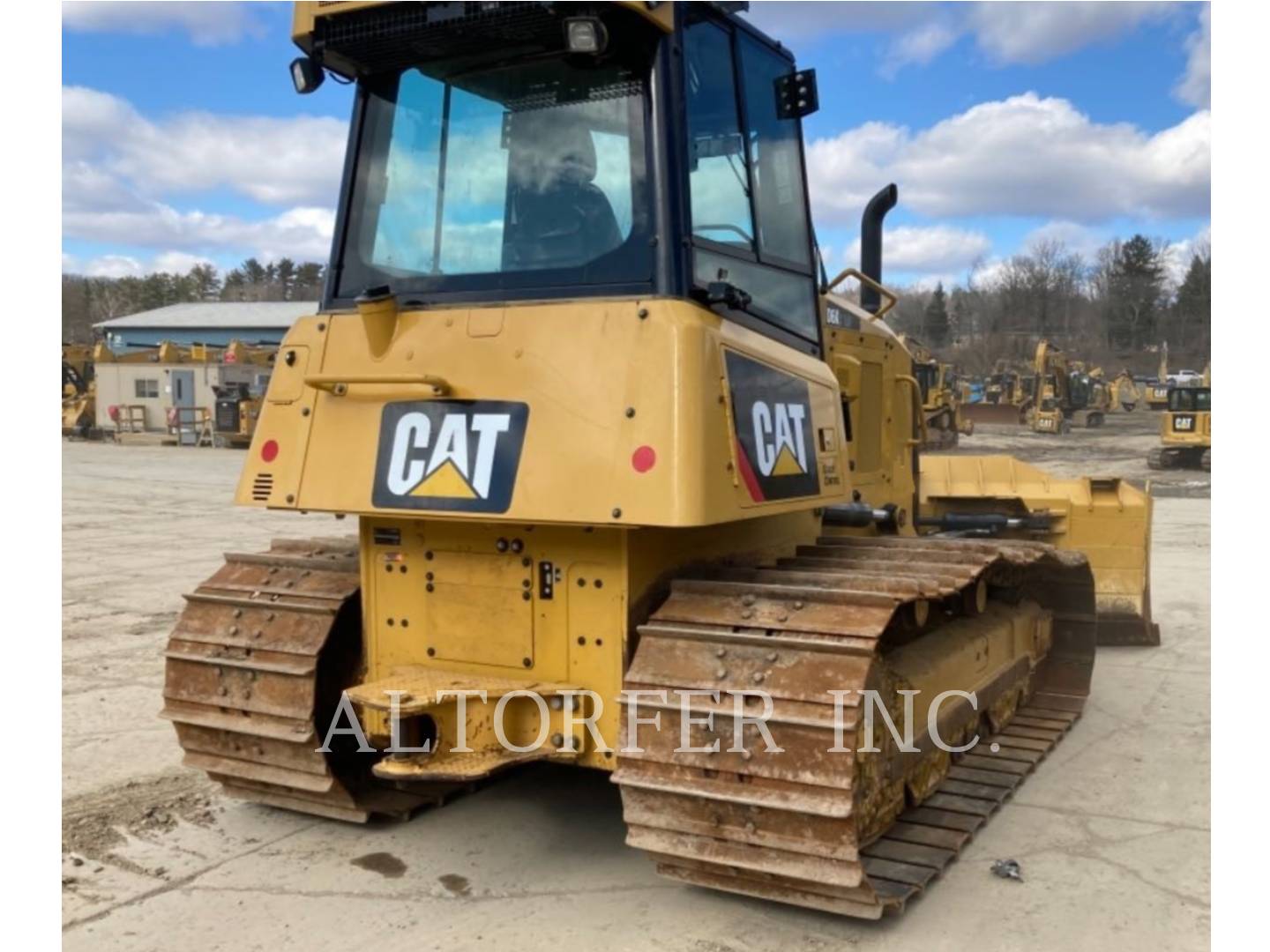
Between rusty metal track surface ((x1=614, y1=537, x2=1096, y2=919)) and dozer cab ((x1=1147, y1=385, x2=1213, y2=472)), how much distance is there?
71.2 ft

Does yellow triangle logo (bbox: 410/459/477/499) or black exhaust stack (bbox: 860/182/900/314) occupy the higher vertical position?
black exhaust stack (bbox: 860/182/900/314)

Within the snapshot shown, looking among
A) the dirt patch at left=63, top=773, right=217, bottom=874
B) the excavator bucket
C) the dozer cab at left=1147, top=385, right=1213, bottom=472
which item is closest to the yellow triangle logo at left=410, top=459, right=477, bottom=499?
the dirt patch at left=63, top=773, right=217, bottom=874

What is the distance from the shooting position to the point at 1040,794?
5.14m

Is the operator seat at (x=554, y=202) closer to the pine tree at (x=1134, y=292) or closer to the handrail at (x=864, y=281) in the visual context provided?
the handrail at (x=864, y=281)

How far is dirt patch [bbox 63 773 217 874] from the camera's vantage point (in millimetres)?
4445

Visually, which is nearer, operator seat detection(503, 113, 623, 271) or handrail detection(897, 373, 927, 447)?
operator seat detection(503, 113, 623, 271)

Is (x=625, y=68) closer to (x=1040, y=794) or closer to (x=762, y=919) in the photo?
(x=762, y=919)

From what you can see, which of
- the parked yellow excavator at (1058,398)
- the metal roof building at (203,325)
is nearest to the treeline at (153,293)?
the metal roof building at (203,325)

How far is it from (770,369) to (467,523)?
1.22 metres

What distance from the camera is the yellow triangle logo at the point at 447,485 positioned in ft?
13.0

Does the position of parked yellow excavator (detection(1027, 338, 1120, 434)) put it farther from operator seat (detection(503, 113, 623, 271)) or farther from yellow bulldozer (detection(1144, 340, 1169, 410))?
operator seat (detection(503, 113, 623, 271))

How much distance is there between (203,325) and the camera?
62.0 meters

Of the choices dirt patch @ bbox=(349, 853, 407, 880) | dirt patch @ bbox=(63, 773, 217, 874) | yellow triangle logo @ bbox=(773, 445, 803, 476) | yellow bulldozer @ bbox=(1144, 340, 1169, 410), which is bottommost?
dirt patch @ bbox=(349, 853, 407, 880)

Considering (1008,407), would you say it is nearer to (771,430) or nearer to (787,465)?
(787,465)
